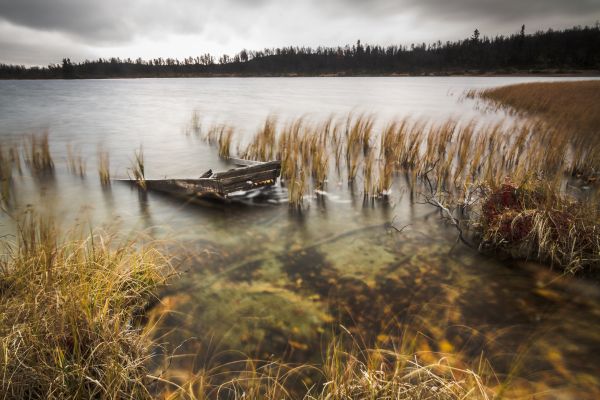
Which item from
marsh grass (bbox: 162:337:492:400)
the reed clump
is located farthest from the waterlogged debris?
marsh grass (bbox: 162:337:492:400)

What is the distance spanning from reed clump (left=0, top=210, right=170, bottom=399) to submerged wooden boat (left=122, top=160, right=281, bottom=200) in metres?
3.37

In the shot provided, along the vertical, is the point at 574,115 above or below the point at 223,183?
above

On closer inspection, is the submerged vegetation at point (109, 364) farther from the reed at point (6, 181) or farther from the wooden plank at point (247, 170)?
the reed at point (6, 181)

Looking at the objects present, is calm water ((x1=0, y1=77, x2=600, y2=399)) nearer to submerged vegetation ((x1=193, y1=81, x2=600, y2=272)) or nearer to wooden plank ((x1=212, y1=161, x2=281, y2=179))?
submerged vegetation ((x1=193, y1=81, x2=600, y2=272))

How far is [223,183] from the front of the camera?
6855 millimetres

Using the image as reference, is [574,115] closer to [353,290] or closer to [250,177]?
[250,177]

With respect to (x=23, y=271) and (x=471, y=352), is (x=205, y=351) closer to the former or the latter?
(x=23, y=271)

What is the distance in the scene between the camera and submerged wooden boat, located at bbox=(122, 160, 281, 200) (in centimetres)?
692

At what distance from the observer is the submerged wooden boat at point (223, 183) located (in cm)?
692

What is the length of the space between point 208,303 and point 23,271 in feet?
6.28

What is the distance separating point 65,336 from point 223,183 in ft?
14.7

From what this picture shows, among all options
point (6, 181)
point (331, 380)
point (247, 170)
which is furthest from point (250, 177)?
point (6, 181)

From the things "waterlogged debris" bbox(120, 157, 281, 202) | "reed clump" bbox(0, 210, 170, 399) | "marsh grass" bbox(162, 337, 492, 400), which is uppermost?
"waterlogged debris" bbox(120, 157, 281, 202)

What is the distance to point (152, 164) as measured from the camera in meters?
12.4
